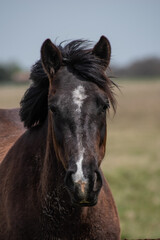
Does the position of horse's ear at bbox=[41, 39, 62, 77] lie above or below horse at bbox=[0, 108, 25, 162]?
above

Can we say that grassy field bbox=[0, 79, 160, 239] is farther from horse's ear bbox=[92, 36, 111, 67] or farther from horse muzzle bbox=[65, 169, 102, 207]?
horse muzzle bbox=[65, 169, 102, 207]

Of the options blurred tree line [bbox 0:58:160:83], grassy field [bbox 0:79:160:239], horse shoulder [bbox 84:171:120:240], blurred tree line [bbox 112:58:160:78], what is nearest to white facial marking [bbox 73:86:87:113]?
grassy field [bbox 0:79:160:239]

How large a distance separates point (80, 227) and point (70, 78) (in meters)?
1.40

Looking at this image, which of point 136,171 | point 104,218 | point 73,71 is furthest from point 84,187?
point 136,171

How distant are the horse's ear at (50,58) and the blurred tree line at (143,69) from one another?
3394 inches

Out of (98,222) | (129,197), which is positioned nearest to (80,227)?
(98,222)

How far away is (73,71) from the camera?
413cm

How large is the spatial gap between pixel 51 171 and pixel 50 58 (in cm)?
111

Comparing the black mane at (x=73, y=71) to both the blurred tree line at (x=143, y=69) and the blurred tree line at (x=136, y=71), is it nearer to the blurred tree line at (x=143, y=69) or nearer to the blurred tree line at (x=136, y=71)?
the blurred tree line at (x=136, y=71)

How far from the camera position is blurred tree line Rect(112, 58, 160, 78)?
300 ft

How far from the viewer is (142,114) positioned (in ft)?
130

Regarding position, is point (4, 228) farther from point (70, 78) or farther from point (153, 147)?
point (153, 147)

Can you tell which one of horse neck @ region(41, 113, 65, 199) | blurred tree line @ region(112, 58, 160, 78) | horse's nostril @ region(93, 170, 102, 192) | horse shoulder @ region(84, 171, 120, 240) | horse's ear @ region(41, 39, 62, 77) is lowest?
blurred tree line @ region(112, 58, 160, 78)

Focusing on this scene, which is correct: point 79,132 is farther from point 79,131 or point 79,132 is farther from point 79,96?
point 79,96
